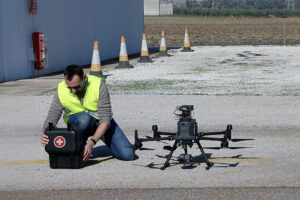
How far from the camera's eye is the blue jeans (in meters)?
8.06

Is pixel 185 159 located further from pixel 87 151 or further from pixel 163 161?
pixel 87 151

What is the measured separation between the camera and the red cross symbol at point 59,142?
301 inches

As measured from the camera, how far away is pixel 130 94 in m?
14.1

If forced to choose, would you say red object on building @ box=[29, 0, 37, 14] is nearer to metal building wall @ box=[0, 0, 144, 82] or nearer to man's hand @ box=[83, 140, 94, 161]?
metal building wall @ box=[0, 0, 144, 82]

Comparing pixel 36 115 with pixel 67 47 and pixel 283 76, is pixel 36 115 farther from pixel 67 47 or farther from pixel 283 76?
pixel 67 47

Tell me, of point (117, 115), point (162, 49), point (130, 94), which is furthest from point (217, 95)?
point (162, 49)

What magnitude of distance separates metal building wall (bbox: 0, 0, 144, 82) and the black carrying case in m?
8.91

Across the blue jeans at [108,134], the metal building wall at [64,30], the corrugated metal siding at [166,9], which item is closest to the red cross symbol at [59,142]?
the blue jeans at [108,134]

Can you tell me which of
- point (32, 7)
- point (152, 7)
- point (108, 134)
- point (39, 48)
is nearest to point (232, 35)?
point (39, 48)

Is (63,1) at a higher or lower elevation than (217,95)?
higher

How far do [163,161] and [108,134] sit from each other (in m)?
0.65

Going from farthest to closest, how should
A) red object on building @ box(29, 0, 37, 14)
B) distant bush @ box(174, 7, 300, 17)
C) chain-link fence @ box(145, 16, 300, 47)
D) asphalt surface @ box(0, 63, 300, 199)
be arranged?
distant bush @ box(174, 7, 300, 17), chain-link fence @ box(145, 16, 300, 47), red object on building @ box(29, 0, 37, 14), asphalt surface @ box(0, 63, 300, 199)

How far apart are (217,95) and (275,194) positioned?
733 centimetres

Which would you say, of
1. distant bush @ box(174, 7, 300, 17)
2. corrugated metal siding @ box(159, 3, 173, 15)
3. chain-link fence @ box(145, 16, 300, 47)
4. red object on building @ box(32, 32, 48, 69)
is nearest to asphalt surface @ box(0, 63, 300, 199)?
red object on building @ box(32, 32, 48, 69)
